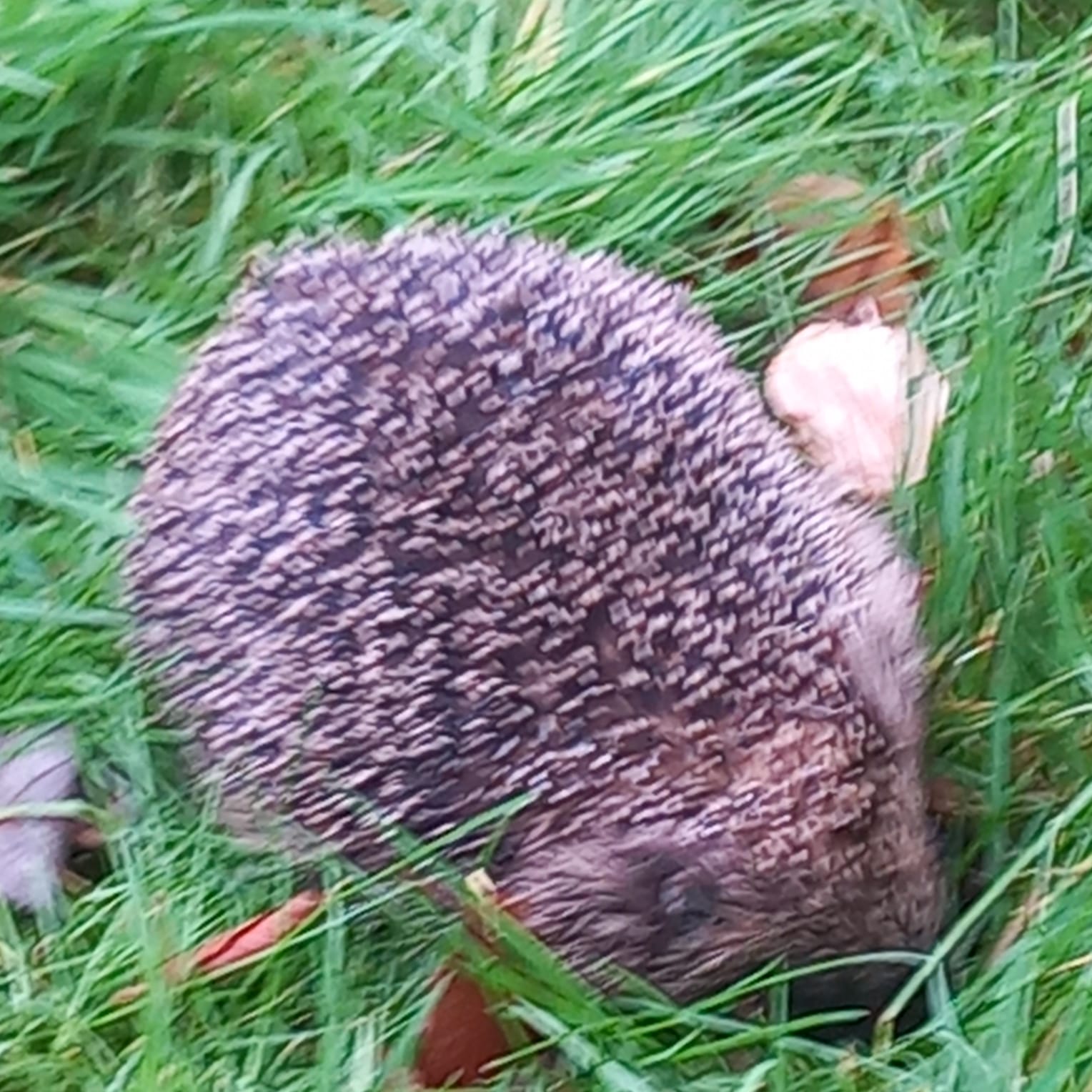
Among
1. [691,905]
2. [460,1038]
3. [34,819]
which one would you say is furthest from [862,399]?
[34,819]

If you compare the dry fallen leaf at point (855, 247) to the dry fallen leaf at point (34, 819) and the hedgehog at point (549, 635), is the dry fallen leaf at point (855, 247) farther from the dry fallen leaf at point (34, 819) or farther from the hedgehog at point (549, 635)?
the dry fallen leaf at point (34, 819)

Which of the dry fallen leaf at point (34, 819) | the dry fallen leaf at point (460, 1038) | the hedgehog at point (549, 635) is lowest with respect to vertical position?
the dry fallen leaf at point (460, 1038)

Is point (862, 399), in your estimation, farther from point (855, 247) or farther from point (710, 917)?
point (710, 917)

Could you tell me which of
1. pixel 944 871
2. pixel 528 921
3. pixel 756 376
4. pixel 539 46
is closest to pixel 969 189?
pixel 756 376

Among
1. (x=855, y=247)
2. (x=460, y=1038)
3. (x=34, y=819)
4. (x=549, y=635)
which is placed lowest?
(x=460, y=1038)

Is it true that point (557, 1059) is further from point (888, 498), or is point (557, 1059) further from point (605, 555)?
point (888, 498)

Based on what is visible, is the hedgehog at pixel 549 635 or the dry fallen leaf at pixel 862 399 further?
the dry fallen leaf at pixel 862 399

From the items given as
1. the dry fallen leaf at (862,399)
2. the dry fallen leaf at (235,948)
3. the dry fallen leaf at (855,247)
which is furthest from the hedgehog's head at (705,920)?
the dry fallen leaf at (855,247)

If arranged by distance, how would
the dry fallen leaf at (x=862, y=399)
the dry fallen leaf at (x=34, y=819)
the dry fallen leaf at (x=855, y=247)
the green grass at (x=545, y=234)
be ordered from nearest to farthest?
the green grass at (x=545, y=234)
the dry fallen leaf at (x=34, y=819)
the dry fallen leaf at (x=862, y=399)
the dry fallen leaf at (x=855, y=247)
